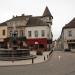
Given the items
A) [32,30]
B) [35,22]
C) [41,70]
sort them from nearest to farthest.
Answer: [41,70] < [32,30] < [35,22]

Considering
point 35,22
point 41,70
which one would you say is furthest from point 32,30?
point 41,70

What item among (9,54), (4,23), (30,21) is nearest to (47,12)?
(30,21)

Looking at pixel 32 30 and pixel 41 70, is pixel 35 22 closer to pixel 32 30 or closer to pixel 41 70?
pixel 32 30

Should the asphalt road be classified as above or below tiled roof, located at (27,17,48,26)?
below

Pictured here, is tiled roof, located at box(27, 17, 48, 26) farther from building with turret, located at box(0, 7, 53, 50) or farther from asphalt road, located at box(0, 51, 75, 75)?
asphalt road, located at box(0, 51, 75, 75)

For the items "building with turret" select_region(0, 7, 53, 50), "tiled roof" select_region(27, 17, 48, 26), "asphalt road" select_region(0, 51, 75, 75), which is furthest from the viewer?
"tiled roof" select_region(27, 17, 48, 26)

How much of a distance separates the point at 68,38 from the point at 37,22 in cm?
1027

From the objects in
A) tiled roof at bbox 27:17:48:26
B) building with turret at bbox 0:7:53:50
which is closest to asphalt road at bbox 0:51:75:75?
building with turret at bbox 0:7:53:50

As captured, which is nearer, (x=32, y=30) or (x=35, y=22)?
(x=32, y=30)

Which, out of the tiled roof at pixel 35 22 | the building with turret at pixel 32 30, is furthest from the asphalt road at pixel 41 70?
the tiled roof at pixel 35 22

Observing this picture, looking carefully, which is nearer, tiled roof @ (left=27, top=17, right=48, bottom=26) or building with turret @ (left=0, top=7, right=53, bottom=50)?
building with turret @ (left=0, top=7, right=53, bottom=50)

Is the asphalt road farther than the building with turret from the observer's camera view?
No

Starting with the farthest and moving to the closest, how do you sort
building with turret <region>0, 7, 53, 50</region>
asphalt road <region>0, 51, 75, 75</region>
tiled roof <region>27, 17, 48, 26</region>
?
tiled roof <region>27, 17, 48, 26</region> → building with turret <region>0, 7, 53, 50</region> → asphalt road <region>0, 51, 75, 75</region>

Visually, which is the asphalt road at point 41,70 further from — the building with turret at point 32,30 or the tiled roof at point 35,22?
the tiled roof at point 35,22
